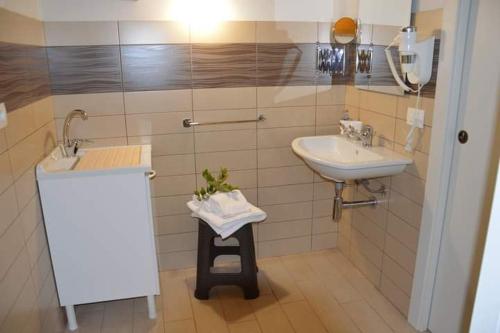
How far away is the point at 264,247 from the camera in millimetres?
2826

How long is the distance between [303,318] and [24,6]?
214 cm

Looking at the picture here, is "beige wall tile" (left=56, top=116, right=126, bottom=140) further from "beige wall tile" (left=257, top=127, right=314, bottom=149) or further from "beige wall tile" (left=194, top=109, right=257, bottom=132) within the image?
"beige wall tile" (left=257, top=127, right=314, bottom=149)

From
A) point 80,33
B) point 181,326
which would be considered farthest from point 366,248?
point 80,33

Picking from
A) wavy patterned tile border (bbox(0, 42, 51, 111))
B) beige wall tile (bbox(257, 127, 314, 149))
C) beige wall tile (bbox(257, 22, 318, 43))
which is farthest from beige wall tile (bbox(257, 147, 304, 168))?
wavy patterned tile border (bbox(0, 42, 51, 111))

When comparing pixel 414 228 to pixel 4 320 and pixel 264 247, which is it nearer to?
pixel 264 247

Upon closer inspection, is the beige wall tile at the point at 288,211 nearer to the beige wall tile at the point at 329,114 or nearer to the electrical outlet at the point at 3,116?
the beige wall tile at the point at 329,114

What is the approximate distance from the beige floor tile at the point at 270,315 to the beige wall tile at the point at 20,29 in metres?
1.82

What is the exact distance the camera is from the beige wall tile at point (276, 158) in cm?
264

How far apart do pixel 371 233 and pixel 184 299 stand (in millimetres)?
1235

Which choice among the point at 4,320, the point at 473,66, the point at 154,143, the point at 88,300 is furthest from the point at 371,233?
the point at 4,320

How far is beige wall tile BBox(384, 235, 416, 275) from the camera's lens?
210 centimetres

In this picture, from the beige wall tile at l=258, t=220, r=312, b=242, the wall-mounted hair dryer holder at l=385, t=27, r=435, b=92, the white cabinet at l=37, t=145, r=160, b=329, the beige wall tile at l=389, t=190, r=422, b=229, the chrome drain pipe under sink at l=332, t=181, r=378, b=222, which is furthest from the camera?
the beige wall tile at l=258, t=220, r=312, b=242

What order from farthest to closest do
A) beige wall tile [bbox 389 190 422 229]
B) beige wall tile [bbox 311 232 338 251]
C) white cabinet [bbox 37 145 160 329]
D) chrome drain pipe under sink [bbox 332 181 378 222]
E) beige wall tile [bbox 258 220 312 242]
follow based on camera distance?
beige wall tile [bbox 311 232 338 251]
beige wall tile [bbox 258 220 312 242]
chrome drain pipe under sink [bbox 332 181 378 222]
beige wall tile [bbox 389 190 422 229]
white cabinet [bbox 37 145 160 329]

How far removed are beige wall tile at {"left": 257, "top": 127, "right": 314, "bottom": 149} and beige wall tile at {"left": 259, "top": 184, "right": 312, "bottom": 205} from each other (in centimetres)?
31
